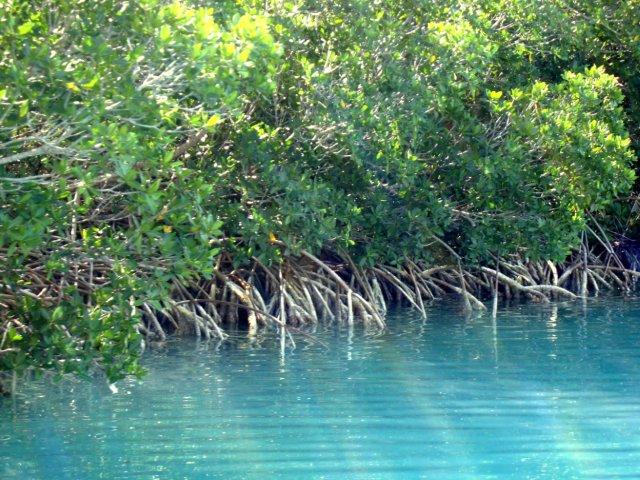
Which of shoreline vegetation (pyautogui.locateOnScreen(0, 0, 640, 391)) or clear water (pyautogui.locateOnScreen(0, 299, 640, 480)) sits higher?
shoreline vegetation (pyautogui.locateOnScreen(0, 0, 640, 391))

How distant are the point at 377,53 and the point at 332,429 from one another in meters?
3.56

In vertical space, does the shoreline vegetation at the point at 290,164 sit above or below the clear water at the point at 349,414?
above

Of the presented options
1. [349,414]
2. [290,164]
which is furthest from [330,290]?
[349,414]

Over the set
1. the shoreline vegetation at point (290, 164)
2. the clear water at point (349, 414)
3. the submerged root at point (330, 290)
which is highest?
the shoreline vegetation at point (290, 164)

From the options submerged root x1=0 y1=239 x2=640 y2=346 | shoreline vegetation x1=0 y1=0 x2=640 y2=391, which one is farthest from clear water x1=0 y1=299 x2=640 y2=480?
submerged root x1=0 y1=239 x2=640 y2=346

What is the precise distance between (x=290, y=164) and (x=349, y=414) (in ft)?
8.89

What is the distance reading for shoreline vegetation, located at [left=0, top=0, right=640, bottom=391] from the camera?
5.09 metres

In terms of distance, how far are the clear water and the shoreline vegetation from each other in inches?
15.0

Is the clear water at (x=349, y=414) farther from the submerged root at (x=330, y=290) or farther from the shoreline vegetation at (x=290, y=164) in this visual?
the submerged root at (x=330, y=290)

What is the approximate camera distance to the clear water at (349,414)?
16.9ft

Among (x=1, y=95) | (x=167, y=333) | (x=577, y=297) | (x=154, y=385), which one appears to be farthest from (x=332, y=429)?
(x=577, y=297)

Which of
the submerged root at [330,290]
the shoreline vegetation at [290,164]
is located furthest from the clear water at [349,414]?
the submerged root at [330,290]

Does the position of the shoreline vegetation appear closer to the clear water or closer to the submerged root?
the submerged root

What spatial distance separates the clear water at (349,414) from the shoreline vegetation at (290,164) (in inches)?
15.0
